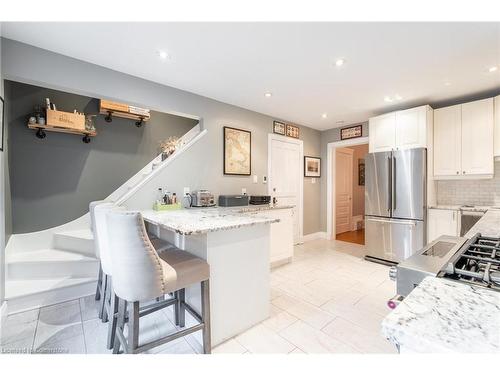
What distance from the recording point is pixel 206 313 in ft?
5.32

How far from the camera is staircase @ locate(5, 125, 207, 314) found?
2.31 m

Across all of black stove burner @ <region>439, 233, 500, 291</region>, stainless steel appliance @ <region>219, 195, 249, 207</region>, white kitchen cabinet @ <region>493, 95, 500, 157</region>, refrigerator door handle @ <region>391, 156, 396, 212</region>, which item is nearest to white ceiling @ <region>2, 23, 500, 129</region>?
white kitchen cabinet @ <region>493, 95, 500, 157</region>

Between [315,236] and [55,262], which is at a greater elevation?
[55,262]

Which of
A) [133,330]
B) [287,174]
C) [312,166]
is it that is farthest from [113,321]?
[312,166]

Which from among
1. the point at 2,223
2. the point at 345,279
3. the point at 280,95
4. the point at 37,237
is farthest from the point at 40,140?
the point at 345,279

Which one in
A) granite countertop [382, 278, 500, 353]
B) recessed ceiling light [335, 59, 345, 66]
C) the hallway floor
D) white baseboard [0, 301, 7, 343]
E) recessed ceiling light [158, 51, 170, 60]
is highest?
recessed ceiling light [158, 51, 170, 60]

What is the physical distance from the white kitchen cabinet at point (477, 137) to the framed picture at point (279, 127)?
267 centimetres

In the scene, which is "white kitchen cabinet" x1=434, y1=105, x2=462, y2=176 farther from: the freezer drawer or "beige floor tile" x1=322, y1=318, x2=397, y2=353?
"beige floor tile" x1=322, y1=318, x2=397, y2=353

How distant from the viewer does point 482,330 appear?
19.1 inches

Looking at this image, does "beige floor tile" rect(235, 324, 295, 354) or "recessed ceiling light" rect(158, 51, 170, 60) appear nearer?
"beige floor tile" rect(235, 324, 295, 354)

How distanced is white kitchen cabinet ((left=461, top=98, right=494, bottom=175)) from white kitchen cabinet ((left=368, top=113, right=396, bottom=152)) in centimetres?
84

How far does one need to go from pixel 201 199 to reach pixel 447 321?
2.92 meters

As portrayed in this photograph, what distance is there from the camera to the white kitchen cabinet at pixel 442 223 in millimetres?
3133

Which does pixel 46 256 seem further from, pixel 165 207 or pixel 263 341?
pixel 263 341
